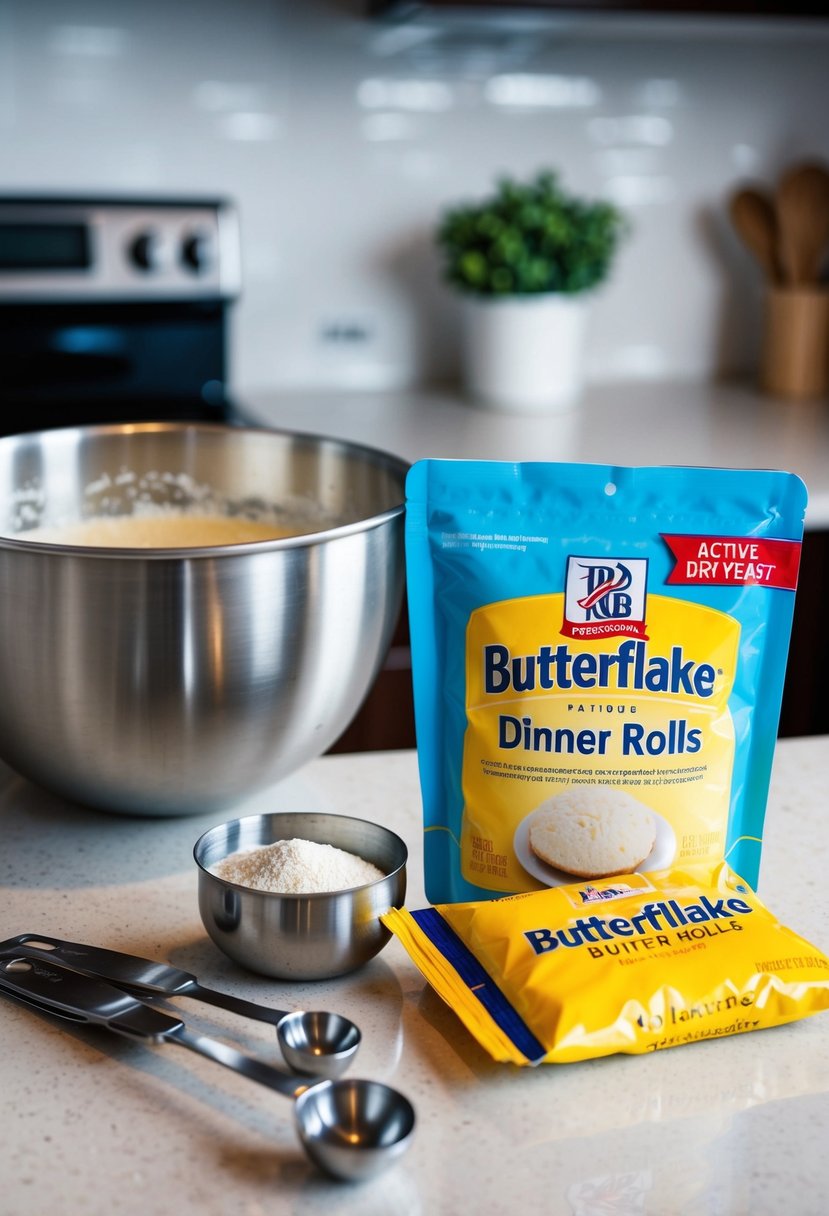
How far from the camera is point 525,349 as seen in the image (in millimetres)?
2109

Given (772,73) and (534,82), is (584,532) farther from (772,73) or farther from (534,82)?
(772,73)

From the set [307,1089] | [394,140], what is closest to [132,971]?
[307,1089]

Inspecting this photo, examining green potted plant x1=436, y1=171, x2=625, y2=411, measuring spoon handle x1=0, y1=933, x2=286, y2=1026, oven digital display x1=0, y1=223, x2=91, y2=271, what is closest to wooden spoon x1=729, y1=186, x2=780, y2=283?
green potted plant x1=436, y1=171, x2=625, y2=411

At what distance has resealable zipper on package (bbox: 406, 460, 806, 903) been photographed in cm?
70

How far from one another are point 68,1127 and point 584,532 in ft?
1.31

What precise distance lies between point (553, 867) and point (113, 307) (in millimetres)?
1519

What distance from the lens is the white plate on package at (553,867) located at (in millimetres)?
702

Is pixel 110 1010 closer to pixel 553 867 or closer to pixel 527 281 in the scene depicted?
pixel 553 867

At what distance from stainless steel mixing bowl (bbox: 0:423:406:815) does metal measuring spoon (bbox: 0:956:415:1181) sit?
0.17 metres

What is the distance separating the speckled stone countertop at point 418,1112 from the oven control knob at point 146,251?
1.43 m

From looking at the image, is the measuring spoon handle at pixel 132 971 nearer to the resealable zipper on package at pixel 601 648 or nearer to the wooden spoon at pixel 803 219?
the resealable zipper on package at pixel 601 648

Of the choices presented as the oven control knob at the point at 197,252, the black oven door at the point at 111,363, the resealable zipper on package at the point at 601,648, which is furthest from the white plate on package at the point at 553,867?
the oven control knob at the point at 197,252

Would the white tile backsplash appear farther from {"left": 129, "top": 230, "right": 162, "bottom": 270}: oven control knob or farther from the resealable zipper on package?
the resealable zipper on package

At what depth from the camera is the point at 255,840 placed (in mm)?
718
